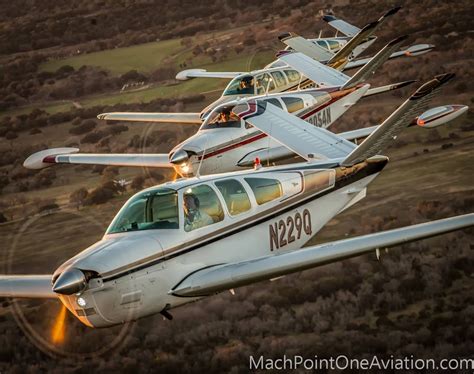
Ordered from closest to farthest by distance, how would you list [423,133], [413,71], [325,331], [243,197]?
[243,197] → [325,331] → [423,133] → [413,71]

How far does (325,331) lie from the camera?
792 inches

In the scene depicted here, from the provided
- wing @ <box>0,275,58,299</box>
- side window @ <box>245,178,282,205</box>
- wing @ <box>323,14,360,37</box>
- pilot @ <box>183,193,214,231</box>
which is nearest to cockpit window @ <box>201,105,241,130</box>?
side window @ <box>245,178,282,205</box>

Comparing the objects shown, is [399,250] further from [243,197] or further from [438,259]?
[243,197]

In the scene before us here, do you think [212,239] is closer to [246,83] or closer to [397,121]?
[397,121]

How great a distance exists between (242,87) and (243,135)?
5237 mm

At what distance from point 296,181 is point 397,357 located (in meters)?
4.63

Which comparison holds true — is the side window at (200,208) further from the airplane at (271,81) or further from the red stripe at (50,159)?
the red stripe at (50,159)

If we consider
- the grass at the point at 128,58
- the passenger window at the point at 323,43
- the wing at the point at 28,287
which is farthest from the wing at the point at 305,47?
the grass at the point at 128,58

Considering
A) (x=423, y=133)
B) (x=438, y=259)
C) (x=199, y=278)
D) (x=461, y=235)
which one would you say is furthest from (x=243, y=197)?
(x=423, y=133)

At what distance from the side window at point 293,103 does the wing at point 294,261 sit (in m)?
11.4

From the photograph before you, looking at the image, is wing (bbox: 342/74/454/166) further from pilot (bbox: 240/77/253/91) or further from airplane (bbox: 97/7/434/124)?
pilot (bbox: 240/77/253/91)

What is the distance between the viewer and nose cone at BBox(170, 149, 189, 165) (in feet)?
75.0

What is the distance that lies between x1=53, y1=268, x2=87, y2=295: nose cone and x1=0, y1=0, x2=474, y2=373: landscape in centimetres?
113

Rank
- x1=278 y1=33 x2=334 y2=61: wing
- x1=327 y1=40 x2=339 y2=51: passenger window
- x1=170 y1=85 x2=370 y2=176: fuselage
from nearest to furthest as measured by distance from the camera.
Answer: x1=170 y1=85 x2=370 y2=176: fuselage
x1=278 y1=33 x2=334 y2=61: wing
x1=327 y1=40 x2=339 y2=51: passenger window
